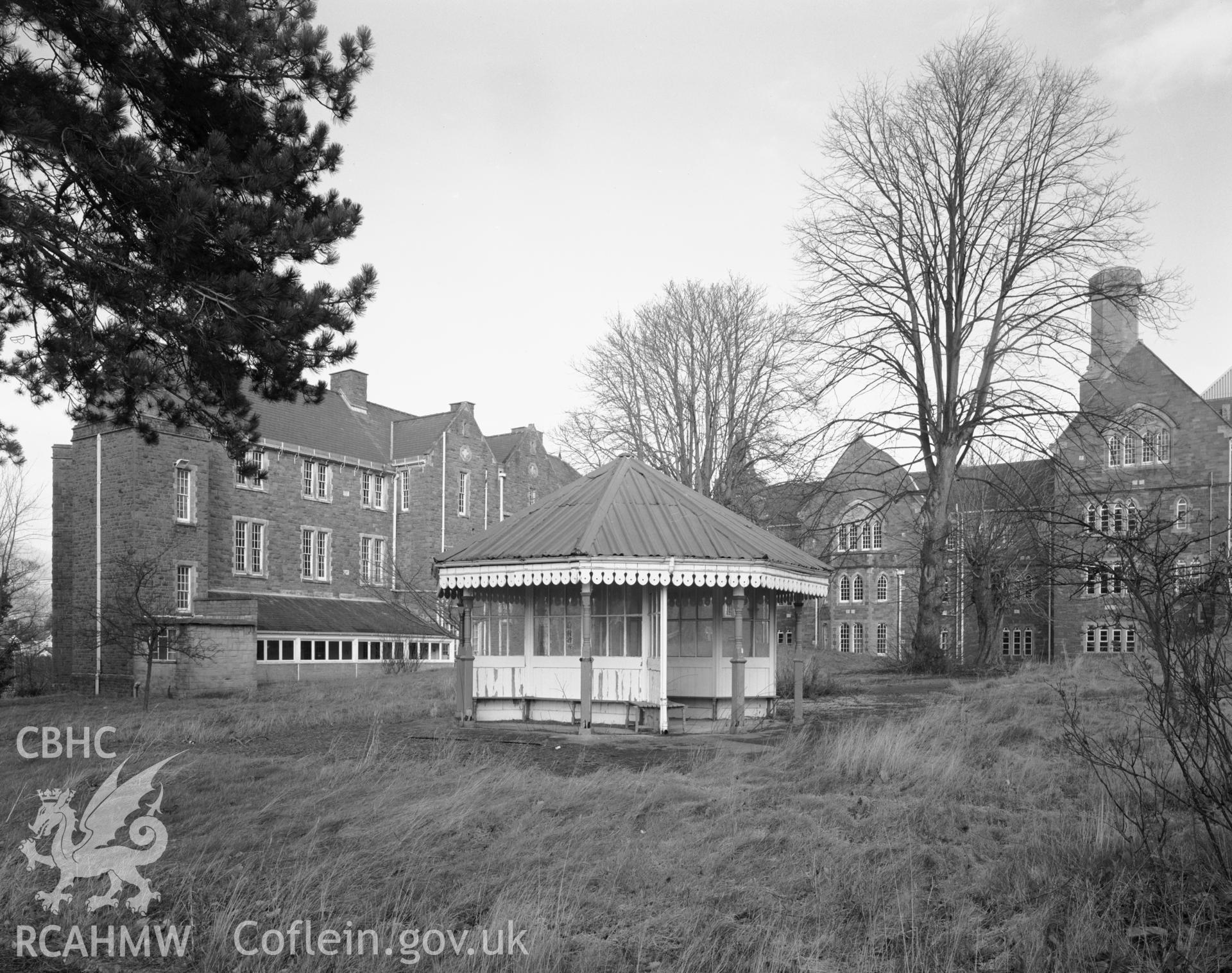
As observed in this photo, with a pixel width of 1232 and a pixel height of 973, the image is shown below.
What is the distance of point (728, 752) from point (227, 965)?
7880 mm

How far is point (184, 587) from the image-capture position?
40.2m

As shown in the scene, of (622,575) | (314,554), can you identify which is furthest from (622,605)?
(314,554)

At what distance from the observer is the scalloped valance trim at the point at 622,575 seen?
15.5 m

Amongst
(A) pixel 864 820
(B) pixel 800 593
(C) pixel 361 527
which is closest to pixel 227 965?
(A) pixel 864 820

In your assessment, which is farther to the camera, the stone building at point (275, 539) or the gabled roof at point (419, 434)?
the gabled roof at point (419, 434)

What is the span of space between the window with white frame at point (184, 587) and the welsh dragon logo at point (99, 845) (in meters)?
32.1

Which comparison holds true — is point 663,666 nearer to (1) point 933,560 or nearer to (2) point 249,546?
(1) point 933,560

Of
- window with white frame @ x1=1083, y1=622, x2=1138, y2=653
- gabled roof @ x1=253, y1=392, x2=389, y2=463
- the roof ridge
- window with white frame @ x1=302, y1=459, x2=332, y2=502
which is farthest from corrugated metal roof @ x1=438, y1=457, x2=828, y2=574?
window with white frame @ x1=1083, y1=622, x2=1138, y2=653

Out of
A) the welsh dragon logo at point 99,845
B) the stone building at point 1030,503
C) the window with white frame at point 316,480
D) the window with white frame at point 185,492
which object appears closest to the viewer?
the welsh dragon logo at point 99,845

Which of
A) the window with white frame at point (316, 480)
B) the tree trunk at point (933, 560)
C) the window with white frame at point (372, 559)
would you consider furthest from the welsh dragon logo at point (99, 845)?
the window with white frame at point (372, 559)

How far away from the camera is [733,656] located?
56.0ft

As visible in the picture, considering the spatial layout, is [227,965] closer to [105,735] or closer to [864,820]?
[864,820]

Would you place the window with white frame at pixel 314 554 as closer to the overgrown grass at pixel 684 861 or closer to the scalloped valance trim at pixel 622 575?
the scalloped valance trim at pixel 622 575

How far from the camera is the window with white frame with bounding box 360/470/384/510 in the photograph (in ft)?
→ 166
